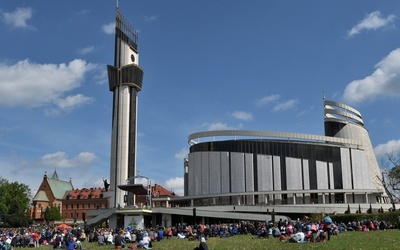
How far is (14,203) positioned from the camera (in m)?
101

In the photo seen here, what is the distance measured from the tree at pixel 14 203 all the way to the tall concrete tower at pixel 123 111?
99.4ft

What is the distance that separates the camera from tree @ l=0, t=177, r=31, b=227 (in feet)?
320

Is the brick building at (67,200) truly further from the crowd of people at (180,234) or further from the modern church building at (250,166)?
the crowd of people at (180,234)

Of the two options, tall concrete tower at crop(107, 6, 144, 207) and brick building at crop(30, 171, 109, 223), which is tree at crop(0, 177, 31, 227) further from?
tall concrete tower at crop(107, 6, 144, 207)

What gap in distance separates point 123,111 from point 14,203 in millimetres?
38225

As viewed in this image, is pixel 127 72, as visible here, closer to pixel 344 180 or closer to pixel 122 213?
pixel 122 213

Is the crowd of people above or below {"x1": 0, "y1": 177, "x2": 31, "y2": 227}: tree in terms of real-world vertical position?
below

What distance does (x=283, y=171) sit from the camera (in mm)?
81375

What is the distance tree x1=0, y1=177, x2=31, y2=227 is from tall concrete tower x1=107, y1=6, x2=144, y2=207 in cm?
3030

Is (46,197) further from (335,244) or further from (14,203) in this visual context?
(335,244)

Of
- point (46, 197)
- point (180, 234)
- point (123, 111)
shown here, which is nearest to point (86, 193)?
point (46, 197)

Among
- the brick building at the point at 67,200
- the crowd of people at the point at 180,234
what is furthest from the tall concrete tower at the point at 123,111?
the brick building at the point at 67,200

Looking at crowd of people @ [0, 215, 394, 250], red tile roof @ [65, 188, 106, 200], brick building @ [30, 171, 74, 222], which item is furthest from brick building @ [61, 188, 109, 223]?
crowd of people @ [0, 215, 394, 250]

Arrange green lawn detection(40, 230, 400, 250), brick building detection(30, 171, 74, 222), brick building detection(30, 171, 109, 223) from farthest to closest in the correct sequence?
1. brick building detection(30, 171, 109, 223)
2. brick building detection(30, 171, 74, 222)
3. green lawn detection(40, 230, 400, 250)
